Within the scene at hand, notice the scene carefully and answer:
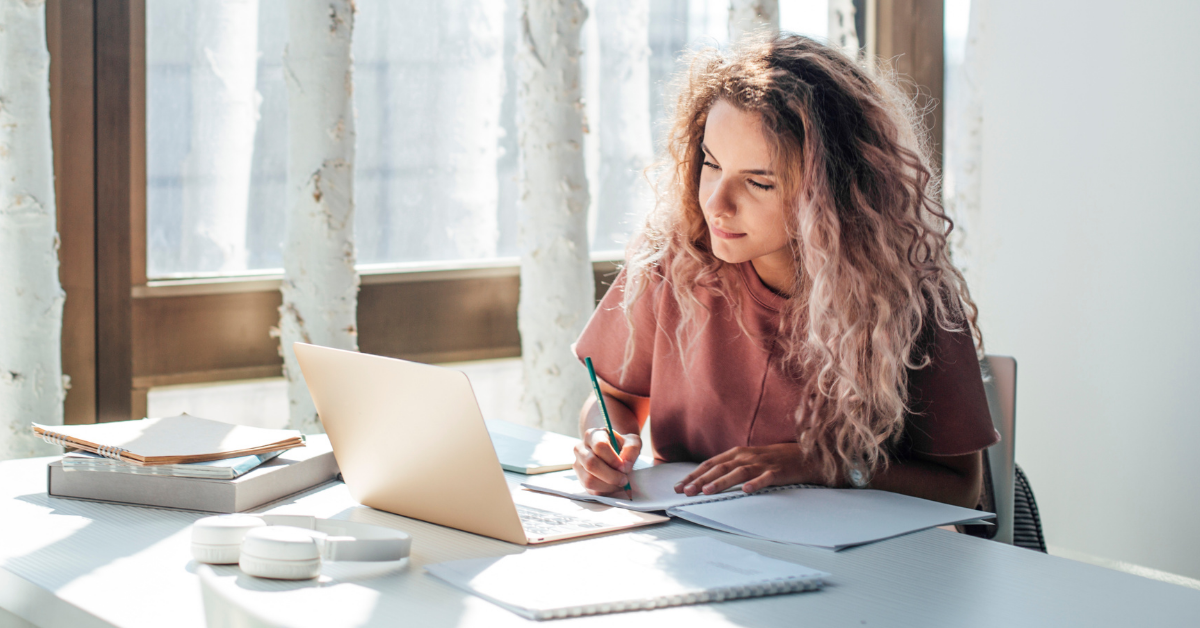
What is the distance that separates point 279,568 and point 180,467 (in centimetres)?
33

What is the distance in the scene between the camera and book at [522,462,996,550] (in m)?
1.00

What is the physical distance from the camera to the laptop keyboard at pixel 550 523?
99 centimetres

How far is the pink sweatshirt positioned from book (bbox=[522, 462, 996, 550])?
184 millimetres

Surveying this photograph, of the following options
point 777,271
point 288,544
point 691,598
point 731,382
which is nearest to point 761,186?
point 777,271

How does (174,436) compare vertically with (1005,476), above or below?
above

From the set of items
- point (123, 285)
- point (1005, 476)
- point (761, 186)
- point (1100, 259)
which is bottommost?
point (1005, 476)

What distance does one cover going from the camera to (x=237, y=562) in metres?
0.87

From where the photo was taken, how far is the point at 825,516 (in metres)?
1.07

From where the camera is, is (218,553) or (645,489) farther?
(645,489)

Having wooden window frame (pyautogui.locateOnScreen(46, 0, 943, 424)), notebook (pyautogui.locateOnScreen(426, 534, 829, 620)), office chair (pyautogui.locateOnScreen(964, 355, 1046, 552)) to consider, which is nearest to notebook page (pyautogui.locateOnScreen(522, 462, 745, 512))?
notebook (pyautogui.locateOnScreen(426, 534, 829, 620))

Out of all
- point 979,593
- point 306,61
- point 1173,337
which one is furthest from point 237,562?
point 1173,337

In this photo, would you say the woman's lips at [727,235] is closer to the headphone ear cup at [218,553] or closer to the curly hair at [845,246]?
the curly hair at [845,246]

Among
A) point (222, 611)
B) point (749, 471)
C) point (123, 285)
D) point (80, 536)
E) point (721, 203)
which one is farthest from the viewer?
point (123, 285)

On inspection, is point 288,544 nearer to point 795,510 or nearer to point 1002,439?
point 795,510
